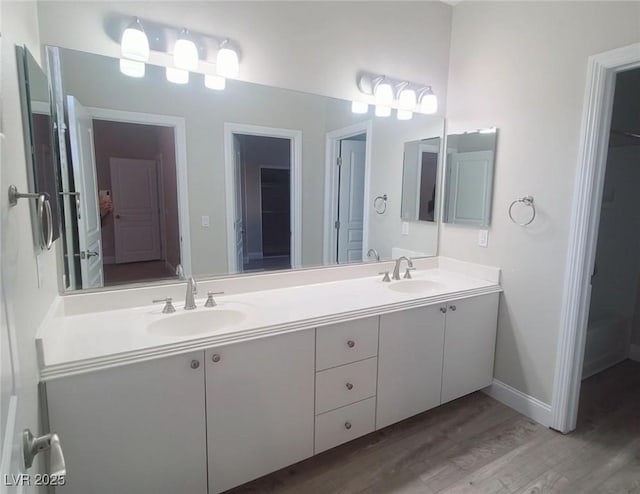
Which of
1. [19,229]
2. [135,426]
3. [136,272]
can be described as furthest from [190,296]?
[19,229]

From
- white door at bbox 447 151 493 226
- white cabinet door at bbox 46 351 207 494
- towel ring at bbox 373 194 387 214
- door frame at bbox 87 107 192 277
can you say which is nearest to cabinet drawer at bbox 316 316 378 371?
white cabinet door at bbox 46 351 207 494

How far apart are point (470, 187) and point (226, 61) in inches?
65.5

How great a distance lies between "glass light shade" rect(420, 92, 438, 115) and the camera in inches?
92.3

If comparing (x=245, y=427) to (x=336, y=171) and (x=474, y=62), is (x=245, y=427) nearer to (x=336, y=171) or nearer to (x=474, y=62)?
(x=336, y=171)

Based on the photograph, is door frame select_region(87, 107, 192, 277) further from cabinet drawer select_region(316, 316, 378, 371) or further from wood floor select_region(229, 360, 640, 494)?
wood floor select_region(229, 360, 640, 494)

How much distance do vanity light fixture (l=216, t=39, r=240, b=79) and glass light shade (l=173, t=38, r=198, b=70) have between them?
11 cm

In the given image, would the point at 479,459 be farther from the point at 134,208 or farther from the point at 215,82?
the point at 215,82

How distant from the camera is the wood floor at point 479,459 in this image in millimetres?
1637

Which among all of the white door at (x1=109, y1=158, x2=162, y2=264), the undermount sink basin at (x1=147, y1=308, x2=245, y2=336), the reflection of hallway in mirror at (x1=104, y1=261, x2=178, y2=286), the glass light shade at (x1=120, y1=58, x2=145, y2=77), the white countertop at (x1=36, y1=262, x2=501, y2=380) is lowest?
the undermount sink basin at (x1=147, y1=308, x2=245, y2=336)

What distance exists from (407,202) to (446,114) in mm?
668

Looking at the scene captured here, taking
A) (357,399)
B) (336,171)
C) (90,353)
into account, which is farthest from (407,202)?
(90,353)

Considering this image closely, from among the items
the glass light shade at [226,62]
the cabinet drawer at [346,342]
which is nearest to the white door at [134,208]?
the glass light shade at [226,62]

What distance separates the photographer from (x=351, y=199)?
2.29m

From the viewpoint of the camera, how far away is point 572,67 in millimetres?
1810
